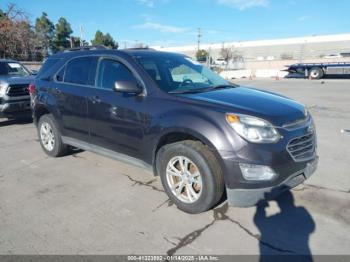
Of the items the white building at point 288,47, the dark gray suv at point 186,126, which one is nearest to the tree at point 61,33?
the white building at point 288,47

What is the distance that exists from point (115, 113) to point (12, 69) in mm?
7456

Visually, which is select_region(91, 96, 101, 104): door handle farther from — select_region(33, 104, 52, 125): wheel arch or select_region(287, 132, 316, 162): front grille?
select_region(287, 132, 316, 162): front grille

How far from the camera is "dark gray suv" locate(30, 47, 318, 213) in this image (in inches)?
128

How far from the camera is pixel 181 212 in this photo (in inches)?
146

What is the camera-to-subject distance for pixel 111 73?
450 cm

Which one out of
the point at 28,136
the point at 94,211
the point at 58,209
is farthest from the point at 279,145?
the point at 28,136

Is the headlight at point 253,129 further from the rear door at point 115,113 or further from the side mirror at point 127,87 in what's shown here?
the side mirror at point 127,87

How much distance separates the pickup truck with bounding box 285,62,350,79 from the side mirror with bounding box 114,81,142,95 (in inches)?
982

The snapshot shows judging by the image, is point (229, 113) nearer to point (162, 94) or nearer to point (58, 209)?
point (162, 94)

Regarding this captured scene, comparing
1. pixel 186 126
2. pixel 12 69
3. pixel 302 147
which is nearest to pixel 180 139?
pixel 186 126

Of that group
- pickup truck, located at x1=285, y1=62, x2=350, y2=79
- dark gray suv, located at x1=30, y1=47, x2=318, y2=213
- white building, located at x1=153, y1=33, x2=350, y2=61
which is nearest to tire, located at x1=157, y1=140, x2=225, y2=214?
dark gray suv, located at x1=30, y1=47, x2=318, y2=213

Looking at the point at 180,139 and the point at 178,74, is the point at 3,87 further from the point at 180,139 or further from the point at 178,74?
A: the point at 180,139

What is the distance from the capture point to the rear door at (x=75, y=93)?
4.81 m

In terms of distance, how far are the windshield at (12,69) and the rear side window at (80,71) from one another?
5535 millimetres
